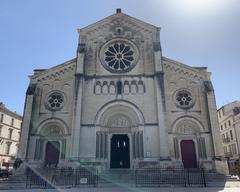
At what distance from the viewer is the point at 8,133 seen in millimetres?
34344

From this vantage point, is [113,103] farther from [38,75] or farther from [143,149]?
[38,75]

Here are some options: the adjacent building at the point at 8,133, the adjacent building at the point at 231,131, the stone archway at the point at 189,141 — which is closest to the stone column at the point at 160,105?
the stone archway at the point at 189,141

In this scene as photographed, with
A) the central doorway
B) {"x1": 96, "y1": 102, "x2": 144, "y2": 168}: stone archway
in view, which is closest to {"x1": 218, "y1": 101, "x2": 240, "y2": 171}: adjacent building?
{"x1": 96, "y1": 102, "x2": 144, "y2": 168}: stone archway

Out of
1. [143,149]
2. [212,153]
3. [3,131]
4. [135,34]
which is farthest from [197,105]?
[3,131]

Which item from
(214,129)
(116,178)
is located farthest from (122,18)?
(116,178)

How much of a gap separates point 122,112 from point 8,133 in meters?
22.6

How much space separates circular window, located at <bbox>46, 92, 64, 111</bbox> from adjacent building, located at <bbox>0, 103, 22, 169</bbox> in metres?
15.3

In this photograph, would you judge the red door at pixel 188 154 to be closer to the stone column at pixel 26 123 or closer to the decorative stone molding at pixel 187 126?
the decorative stone molding at pixel 187 126

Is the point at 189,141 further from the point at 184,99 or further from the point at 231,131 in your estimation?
the point at 231,131

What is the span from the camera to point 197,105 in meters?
20.5

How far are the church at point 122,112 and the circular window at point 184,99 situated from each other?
0.29ft

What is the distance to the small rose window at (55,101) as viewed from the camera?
21169mm

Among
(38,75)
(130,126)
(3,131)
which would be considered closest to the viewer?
(130,126)

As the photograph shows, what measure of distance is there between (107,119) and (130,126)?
87.8 inches
